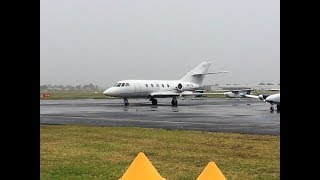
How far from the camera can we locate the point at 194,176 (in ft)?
20.4

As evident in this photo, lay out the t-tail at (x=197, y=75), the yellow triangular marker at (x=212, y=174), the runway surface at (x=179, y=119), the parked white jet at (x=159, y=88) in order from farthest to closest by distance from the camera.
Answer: the t-tail at (x=197, y=75) → the parked white jet at (x=159, y=88) → the runway surface at (x=179, y=119) → the yellow triangular marker at (x=212, y=174)

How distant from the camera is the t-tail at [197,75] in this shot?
4284 centimetres

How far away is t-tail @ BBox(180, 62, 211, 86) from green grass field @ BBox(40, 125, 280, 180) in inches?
1214

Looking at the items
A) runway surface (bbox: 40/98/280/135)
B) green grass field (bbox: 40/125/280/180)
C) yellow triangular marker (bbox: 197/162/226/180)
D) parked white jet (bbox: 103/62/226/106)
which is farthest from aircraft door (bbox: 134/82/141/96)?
yellow triangular marker (bbox: 197/162/226/180)

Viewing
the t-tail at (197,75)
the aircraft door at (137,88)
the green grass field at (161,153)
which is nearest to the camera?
the green grass field at (161,153)

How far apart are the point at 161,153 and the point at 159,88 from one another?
28.0 m

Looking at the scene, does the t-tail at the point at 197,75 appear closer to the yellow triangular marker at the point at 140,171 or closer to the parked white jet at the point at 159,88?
the parked white jet at the point at 159,88

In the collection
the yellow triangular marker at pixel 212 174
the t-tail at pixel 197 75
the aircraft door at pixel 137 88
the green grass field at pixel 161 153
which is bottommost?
the green grass field at pixel 161 153

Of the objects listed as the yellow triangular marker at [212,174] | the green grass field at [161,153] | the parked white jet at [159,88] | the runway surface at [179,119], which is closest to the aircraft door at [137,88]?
the parked white jet at [159,88]

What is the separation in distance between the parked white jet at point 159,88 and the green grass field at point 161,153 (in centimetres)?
2123

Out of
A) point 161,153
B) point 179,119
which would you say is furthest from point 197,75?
point 161,153
